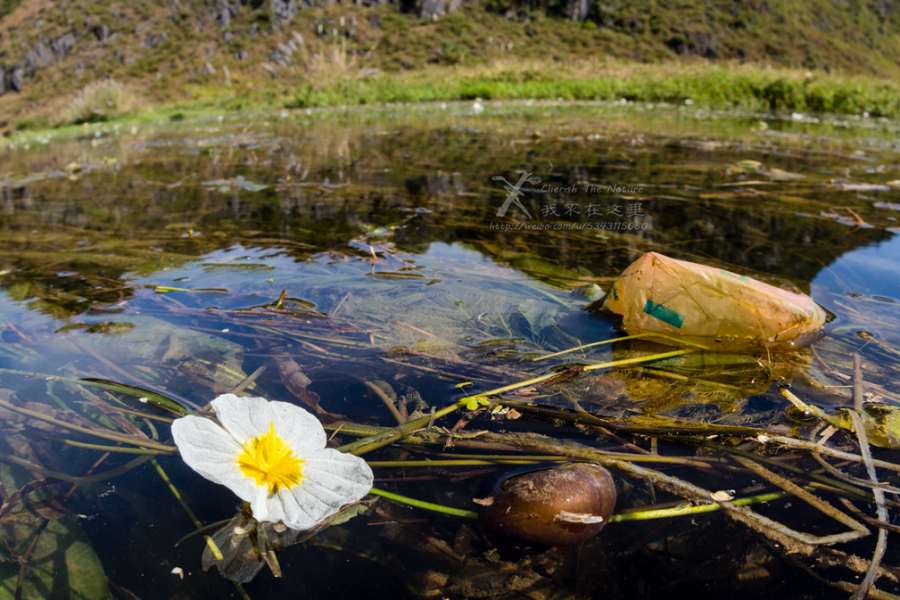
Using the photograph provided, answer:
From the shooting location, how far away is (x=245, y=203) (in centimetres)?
270

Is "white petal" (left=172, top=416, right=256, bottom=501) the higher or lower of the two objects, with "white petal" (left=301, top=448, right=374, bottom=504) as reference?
higher

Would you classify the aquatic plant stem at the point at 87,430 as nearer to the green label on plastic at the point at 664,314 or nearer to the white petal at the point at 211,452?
the white petal at the point at 211,452

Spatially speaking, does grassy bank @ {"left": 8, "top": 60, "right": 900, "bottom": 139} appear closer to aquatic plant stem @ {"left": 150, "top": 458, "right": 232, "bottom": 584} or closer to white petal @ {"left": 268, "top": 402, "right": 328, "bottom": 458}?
white petal @ {"left": 268, "top": 402, "right": 328, "bottom": 458}

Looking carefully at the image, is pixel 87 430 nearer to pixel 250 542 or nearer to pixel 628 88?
pixel 250 542

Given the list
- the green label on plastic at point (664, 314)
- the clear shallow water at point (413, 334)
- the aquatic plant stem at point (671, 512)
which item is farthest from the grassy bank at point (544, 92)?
the aquatic plant stem at point (671, 512)

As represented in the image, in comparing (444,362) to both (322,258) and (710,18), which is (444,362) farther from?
(710,18)

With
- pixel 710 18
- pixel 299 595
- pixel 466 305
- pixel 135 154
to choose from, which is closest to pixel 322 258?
pixel 466 305

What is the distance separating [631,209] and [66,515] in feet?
8.04

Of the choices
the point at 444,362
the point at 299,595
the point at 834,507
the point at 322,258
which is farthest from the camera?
the point at 322,258

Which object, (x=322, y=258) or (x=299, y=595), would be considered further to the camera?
(x=322, y=258)

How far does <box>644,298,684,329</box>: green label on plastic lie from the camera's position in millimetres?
1138

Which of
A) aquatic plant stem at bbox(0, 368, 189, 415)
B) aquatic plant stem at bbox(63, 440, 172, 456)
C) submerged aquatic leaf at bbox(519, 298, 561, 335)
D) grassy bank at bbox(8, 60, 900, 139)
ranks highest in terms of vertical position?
grassy bank at bbox(8, 60, 900, 139)

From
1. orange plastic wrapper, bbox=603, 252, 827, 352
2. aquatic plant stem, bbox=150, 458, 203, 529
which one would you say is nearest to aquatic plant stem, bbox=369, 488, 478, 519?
aquatic plant stem, bbox=150, 458, 203, 529

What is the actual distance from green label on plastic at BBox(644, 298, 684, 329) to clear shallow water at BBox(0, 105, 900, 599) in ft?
0.29
